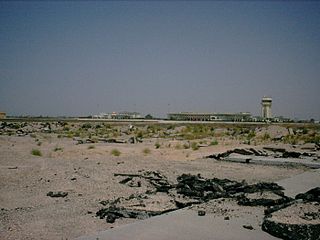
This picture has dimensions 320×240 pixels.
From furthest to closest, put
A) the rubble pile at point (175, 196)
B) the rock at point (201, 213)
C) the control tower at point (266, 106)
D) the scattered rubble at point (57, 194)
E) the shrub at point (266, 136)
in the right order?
1. the control tower at point (266, 106)
2. the shrub at point (266, 136)
3. the scattered rubble at point (57, 194)
4. the rubble pile at point (175, 196)
5. the rock at point (201, 213)

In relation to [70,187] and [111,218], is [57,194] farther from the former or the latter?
[111,218]

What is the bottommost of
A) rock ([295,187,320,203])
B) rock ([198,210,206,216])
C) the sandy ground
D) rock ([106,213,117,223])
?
the sandy ground

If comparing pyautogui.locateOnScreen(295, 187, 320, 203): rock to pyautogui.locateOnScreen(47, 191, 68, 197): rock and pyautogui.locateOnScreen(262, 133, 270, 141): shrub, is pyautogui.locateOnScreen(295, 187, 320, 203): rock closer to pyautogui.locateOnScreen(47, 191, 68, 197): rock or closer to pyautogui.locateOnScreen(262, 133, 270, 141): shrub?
pyautogui.locateOnScreen(47, 191, 68, 197): rock

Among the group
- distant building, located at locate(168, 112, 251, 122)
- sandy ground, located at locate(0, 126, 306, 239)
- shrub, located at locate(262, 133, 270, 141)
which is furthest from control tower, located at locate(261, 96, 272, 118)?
sandy ground, located at locate(0, 126, 306, 239)

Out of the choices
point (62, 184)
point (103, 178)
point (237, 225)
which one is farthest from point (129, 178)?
point (237, 225)

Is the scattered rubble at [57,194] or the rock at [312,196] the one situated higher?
the rock at [312,196]

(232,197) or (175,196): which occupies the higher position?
(232,197)

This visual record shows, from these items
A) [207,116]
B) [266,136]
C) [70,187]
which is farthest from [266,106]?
[70,187]

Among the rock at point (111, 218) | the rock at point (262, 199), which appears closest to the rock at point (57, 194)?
the rock at point (111, 218)

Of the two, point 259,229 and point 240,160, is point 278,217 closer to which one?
point 259,229

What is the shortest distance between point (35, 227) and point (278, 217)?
5246 mm

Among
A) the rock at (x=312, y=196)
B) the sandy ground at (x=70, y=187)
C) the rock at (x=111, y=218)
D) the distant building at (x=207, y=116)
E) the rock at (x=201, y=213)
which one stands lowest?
the distant building at (x=207, y=116)

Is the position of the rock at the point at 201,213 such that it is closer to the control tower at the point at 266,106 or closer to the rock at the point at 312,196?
the rock at the point at 312,196

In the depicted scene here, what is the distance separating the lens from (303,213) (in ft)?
23.9
